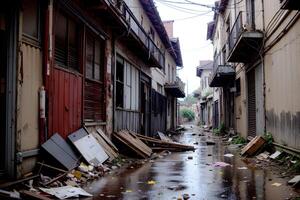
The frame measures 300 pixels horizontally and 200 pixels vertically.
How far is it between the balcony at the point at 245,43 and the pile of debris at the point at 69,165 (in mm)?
Result: 6022

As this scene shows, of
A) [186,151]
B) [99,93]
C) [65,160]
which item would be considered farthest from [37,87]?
[186,151]

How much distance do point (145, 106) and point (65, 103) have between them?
10.2 m

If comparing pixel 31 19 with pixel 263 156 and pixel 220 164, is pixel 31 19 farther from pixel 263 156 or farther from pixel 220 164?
pixel 263 156

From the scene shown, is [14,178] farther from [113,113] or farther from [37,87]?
[113,113]

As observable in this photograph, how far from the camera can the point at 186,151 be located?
14125mm

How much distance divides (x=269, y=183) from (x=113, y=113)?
6111 mm

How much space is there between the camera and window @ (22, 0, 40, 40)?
637cm

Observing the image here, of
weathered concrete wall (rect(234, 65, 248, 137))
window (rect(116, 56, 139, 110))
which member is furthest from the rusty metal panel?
weathered concrete wall (rect(234, 65, 248, 137))

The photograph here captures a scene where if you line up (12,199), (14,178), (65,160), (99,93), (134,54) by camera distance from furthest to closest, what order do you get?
(134,54) → (99,93) → (65,160) → (14,178) → (12,199)

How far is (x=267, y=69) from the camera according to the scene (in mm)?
12312

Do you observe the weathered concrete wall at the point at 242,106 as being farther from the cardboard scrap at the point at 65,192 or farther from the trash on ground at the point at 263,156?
the cardboard scrap at the point at 65,192

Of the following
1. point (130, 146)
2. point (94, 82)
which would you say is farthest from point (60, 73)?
point (130, 146)

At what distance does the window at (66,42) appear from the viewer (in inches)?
317

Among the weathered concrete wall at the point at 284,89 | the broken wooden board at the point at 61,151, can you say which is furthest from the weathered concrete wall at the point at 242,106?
the broken wooden board at the point at 61,151
